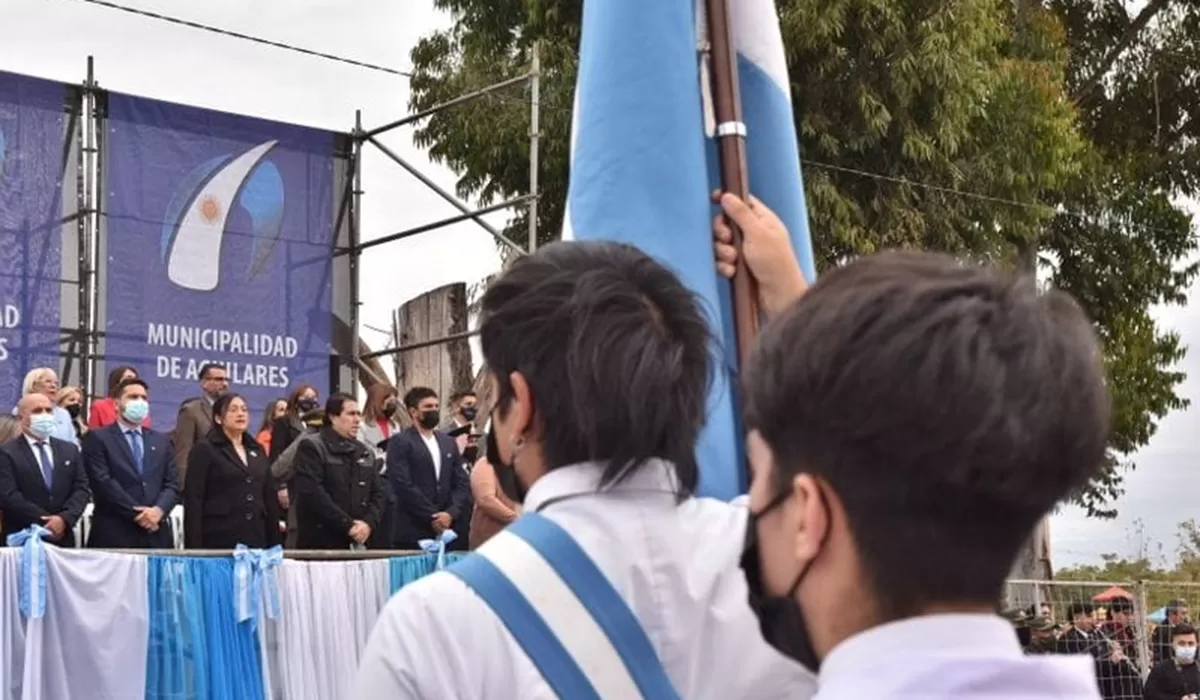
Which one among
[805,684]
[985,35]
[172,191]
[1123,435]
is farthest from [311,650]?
[1123,435]

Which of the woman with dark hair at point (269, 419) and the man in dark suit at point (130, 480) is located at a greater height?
the woman with dark hair at point (269, 419)

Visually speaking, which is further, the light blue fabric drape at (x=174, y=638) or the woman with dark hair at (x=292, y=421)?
the woman with dark hair at (x=292, y=421)

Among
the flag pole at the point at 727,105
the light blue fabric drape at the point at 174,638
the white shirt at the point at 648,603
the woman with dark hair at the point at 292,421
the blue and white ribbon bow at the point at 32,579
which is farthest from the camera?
the woman with dark hair at the point at 292,421

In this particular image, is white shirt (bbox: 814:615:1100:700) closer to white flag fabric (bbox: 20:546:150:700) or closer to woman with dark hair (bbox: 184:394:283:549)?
white flag fabric (bbox: 20:546:150:700)

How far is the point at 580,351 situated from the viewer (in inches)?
86.4

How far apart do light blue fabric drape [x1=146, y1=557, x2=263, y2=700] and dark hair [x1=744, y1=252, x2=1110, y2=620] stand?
25.2ft

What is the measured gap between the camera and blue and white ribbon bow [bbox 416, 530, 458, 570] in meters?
10.1

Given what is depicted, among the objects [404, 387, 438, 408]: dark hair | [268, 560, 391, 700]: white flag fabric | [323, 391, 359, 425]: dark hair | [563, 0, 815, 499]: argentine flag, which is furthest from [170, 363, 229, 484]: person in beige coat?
[563, 0, 815, 499]: argentine flag

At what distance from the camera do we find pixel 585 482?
2.21 metres

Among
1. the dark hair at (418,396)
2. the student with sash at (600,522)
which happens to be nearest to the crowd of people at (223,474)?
the dark hair at (418,396)

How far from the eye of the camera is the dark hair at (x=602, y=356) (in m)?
2.19

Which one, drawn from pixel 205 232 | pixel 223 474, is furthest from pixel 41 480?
pixel 205 232

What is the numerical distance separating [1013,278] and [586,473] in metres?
0.84

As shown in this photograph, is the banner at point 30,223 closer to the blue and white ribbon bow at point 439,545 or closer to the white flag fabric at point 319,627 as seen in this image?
the blue and white ribbon bow at point 439,545
